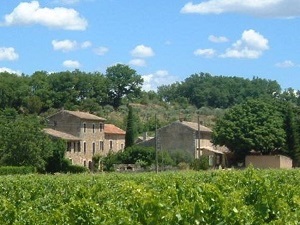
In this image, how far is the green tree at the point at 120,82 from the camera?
438 feet

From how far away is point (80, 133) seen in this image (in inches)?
3125

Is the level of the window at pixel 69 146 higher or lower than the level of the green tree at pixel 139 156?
higher

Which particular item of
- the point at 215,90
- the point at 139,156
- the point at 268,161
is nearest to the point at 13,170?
the point at 139,156

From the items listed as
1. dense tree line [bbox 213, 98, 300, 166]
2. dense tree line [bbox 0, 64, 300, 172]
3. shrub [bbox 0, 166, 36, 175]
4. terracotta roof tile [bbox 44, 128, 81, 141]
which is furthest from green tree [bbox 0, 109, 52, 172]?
dense tree line [bbox 213, 98, 300, 166]

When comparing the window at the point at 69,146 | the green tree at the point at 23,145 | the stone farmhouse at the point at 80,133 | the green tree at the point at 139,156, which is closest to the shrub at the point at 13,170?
the green tree at the point at 23,145

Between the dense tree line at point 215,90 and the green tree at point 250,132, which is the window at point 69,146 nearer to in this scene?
the green tree at point 250,132

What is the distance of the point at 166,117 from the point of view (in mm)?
126125

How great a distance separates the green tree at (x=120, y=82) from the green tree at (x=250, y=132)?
5848cm

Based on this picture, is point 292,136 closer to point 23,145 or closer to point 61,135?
point 61,135

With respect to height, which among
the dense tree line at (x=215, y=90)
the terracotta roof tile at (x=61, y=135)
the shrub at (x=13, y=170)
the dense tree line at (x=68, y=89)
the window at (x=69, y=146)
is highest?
→ the dense tree line at (x=215, y=90)

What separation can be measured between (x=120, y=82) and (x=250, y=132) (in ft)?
211

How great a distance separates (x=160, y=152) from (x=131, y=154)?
2.67 m

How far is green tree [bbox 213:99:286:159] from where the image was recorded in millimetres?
72312

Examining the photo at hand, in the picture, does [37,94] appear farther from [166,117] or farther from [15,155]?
[15,155]
